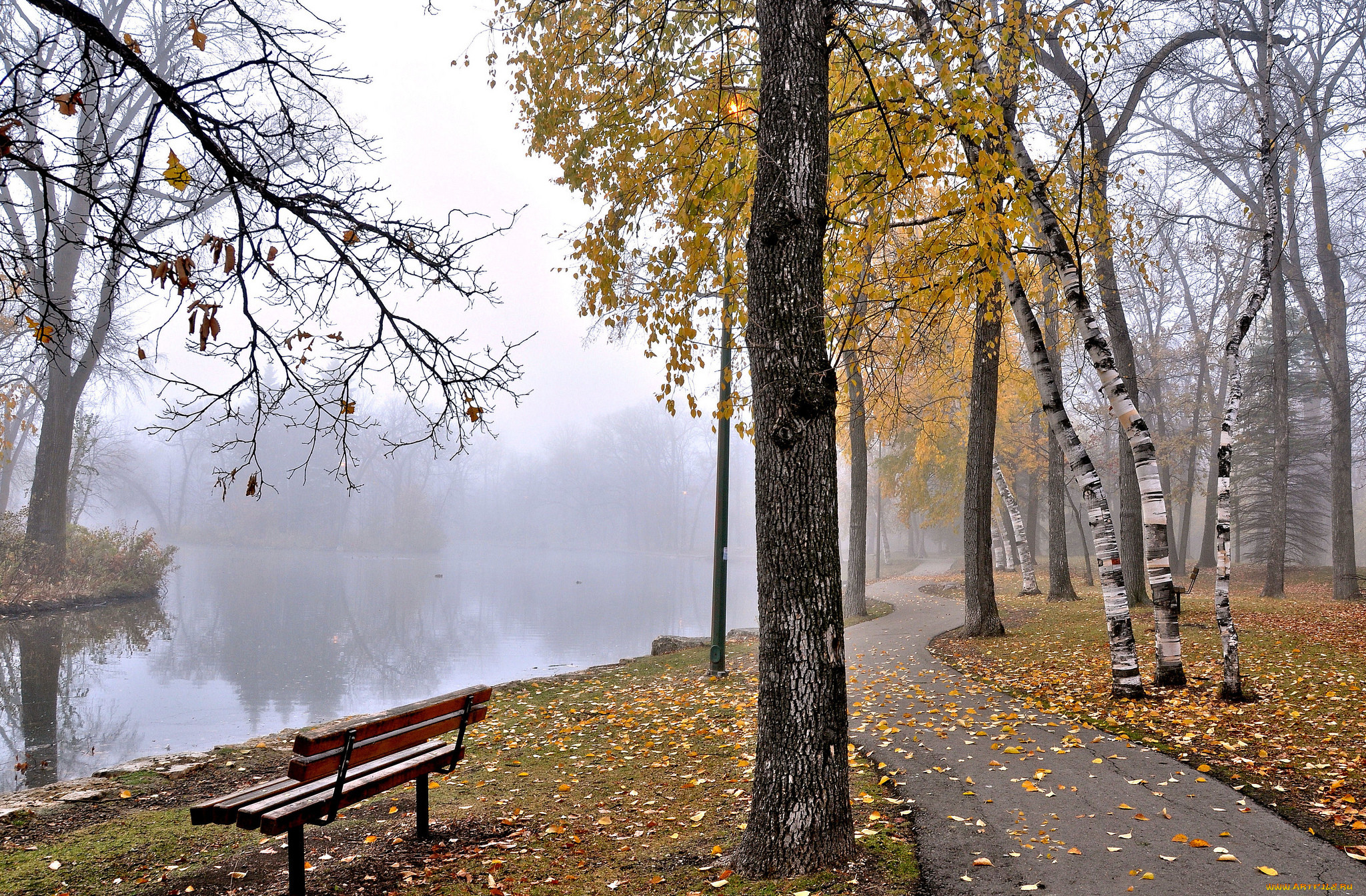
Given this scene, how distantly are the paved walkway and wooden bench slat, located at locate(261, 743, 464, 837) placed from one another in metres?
2.73

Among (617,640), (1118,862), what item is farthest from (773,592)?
(617,640)

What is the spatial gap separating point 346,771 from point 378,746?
0.23m

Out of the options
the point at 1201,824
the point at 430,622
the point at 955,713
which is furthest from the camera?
the point at 430,622

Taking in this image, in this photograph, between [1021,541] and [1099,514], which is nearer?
[1099,514]

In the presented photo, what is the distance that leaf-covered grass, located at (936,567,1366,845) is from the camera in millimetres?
4656

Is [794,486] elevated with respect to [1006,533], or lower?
elevated

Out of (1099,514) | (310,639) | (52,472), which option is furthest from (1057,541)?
(52,472)

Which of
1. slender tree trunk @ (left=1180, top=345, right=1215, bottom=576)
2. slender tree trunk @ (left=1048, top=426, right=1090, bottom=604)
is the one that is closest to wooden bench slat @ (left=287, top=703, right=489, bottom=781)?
slender tree trunk @ (left=1048, top=426, right=1090, bottom=604)

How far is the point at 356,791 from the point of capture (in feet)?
13.1

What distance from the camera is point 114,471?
46.0 m

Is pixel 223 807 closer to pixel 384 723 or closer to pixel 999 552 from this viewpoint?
pixel 384 723

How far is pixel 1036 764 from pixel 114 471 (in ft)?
183

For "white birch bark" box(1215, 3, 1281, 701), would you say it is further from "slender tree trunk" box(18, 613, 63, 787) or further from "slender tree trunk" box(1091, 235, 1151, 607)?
"slender tree trunk" box(18, 613, 63, 787)

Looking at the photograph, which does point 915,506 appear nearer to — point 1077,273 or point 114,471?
point 1077,273
